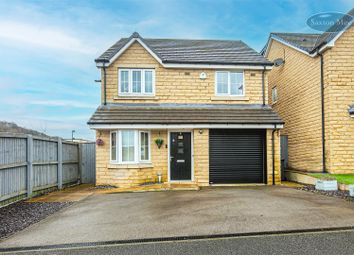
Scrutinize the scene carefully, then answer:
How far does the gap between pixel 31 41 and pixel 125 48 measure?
5.78 m

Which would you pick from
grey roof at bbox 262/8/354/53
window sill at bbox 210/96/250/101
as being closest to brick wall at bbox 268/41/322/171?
grey roof at bbox 262/8/354/53

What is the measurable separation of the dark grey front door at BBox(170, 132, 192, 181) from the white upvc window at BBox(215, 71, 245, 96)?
2.85m

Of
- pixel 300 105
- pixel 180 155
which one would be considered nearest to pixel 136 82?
pixel 180 155

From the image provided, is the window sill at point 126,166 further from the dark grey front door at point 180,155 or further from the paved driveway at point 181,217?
the paved driveway at point 181,217

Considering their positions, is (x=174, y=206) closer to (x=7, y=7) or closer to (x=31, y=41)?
(x=7, y=7)

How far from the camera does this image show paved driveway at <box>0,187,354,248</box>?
5.43m

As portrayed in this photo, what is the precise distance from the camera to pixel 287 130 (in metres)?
15.6

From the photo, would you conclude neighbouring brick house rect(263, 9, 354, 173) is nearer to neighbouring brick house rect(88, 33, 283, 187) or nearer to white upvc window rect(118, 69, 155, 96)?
neighbouring brick house rect(88, 33, 283, 187)

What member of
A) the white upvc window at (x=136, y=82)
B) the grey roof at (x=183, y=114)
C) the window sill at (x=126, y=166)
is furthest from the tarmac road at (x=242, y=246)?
the white upvc window at (x=136, y=82)

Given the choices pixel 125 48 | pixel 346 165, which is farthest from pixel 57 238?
pixel 346 165

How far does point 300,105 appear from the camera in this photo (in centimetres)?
1424

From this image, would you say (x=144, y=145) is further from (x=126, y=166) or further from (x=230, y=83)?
(x=230, y=83)

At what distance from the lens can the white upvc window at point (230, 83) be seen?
13820 mm

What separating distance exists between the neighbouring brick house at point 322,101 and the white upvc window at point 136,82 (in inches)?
288
